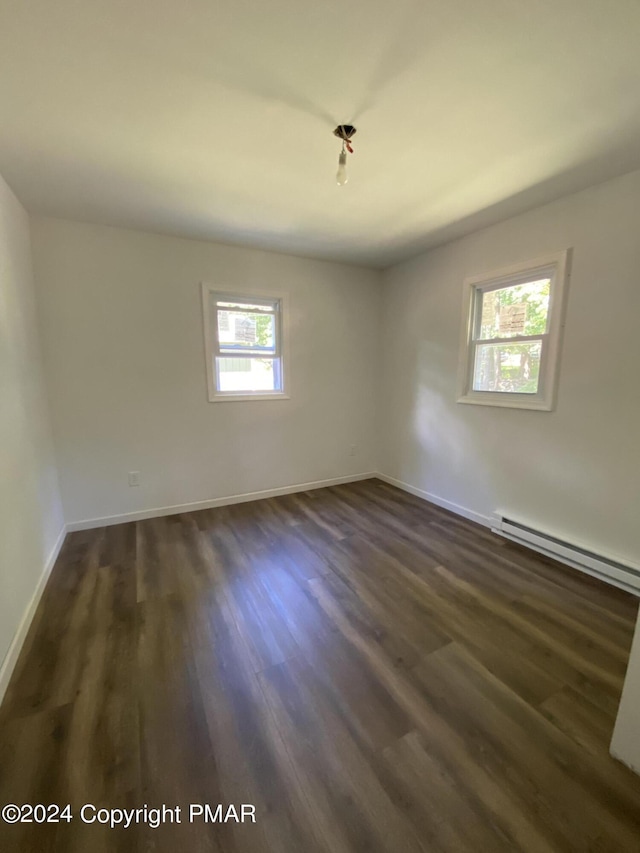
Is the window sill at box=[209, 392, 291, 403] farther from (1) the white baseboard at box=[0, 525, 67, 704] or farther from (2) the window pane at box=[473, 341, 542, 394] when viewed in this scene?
(2) the window pane at box=[473, 341, 542, 394]

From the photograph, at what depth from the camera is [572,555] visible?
2404mm

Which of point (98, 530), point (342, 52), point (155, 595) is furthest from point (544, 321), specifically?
point (98, 530)

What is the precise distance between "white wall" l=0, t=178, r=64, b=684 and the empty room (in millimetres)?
30

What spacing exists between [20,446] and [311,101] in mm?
2393

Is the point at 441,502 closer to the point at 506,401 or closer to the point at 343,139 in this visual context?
the point at 506,401

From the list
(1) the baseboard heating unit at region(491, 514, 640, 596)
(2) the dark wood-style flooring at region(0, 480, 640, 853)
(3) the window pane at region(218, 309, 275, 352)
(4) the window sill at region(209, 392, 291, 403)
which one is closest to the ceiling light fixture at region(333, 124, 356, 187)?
(3) the window pane at region(218, 309, 275, 352)

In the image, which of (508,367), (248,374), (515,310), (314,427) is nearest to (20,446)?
(248,374)

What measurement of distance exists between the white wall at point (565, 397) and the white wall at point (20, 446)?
331 centimetres

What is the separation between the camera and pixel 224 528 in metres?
3.02

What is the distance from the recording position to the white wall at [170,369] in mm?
2781

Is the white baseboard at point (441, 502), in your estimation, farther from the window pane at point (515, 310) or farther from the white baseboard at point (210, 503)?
the window pane at point (515, 310)

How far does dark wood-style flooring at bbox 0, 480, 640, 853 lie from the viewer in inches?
41.1

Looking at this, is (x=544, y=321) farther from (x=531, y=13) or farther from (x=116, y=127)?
(x=116, y=127)

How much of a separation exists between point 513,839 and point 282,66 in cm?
273
